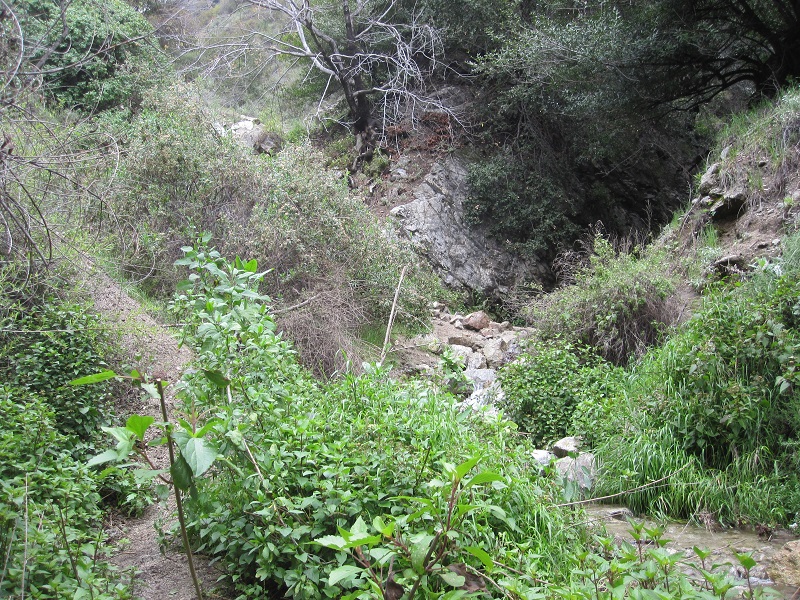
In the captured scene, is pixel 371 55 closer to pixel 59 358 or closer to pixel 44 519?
pixel 59 358

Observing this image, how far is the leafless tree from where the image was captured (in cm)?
1353

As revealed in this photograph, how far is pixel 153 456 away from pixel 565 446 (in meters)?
3.59

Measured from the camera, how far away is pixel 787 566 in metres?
3.07

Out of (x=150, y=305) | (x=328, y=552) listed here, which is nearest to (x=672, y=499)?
(x=328, y=552)

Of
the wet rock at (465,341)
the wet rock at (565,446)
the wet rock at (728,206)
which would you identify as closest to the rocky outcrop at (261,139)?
the wet rock at (465,341)

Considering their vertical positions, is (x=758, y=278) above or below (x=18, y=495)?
above

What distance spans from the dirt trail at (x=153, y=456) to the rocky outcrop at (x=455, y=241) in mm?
6920

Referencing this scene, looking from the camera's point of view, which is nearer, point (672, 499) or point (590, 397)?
point (672, 499)

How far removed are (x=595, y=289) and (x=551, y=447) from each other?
2.64 m

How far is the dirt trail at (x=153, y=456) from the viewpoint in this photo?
3.09 metres

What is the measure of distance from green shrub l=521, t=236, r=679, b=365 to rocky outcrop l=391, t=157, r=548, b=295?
4.99 m

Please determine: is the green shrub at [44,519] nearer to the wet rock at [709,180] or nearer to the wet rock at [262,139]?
the wet rock at [709,180]

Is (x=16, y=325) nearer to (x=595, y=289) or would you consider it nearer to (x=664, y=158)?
(x=595, y=289)

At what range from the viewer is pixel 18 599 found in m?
2.45
